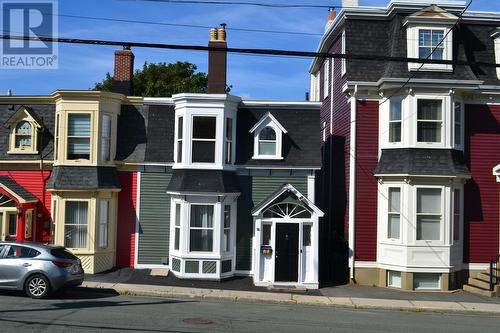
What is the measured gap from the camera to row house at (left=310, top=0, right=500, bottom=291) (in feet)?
67.3

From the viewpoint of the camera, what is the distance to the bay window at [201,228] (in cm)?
2078

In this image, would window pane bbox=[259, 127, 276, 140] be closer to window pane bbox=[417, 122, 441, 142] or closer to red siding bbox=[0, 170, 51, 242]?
window pane bbox=[417, 122, 441, 142]

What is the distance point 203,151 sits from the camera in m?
21.2

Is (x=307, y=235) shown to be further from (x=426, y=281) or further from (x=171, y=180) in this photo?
(x=171, y=180)

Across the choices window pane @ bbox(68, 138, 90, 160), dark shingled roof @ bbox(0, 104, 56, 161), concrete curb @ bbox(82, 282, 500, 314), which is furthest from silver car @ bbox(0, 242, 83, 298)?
dark shingled roof @ bbox(0, 104, 56, 161)

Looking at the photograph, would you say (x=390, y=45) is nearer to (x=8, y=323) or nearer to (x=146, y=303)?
(x=146, y=303)

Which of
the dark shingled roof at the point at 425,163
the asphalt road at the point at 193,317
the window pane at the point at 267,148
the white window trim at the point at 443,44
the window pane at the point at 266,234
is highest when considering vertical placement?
the white window trim at the point at 443,44

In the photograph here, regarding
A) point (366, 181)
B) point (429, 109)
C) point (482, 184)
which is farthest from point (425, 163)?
point (482, 184)

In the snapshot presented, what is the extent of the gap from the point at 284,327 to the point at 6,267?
26.6 ft

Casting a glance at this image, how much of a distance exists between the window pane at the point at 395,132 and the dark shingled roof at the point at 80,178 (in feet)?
34.1

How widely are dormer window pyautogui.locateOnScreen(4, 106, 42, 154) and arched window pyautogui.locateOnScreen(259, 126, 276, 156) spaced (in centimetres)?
857

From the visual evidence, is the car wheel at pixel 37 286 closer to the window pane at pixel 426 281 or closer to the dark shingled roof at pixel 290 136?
the dark shingled roof at pixel 290 136

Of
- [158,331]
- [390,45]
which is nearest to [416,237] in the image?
[390,45]

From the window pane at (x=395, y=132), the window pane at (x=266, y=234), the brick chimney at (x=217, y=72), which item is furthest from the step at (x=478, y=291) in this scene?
the brick chimney at (x=217, y=72)
